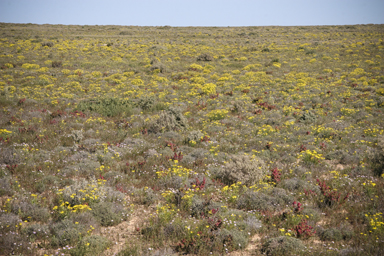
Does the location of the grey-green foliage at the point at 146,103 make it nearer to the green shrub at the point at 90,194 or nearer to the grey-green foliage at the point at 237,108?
the grey-green foliage at the point at 237,108

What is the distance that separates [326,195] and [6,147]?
452 inches

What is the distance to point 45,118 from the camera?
12633 millimetres

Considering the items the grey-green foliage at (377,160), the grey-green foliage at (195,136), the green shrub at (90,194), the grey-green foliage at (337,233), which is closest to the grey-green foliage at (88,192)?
the green shrub at (90,194)

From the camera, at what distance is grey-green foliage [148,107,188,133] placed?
12070 millimetres

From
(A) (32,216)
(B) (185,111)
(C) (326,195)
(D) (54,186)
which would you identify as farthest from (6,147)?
(C) (326,195)

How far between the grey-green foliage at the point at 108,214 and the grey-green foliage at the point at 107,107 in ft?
29.0

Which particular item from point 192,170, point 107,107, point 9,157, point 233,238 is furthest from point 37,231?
point 107,107

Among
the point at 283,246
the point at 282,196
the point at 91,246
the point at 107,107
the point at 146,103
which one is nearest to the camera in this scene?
→ the point at 91,246

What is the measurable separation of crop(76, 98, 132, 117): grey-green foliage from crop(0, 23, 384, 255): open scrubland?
0.08 meters

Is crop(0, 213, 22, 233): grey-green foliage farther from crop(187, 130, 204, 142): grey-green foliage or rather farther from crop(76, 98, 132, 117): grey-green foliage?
crop(76, 98, 132, 117): grey-green foliage

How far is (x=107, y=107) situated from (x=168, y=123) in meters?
4.95

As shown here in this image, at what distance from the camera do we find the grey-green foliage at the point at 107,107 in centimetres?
1421

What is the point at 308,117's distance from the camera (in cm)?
1363

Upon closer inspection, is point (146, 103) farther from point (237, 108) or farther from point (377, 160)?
point (377, 160)
